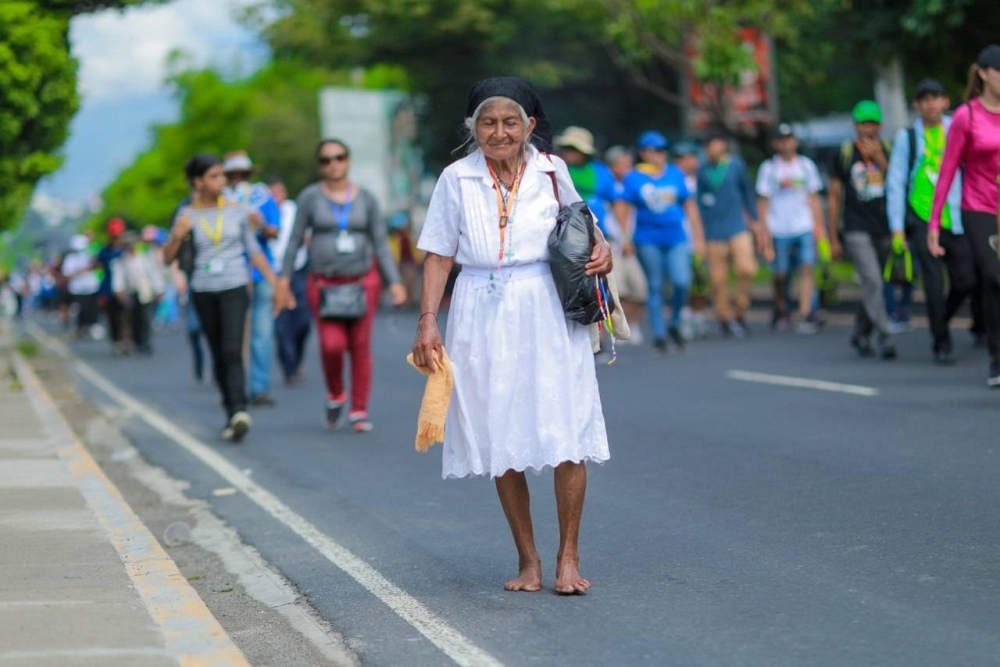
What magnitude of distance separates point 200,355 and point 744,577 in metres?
11.1

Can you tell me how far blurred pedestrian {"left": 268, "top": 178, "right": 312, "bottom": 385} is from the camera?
49.8 feet

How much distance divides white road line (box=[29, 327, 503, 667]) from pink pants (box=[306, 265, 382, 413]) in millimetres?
1018

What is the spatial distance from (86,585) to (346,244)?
557 cm

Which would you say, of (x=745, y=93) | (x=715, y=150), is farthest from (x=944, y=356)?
(x=745, y=93)

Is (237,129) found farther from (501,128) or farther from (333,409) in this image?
(501,128)

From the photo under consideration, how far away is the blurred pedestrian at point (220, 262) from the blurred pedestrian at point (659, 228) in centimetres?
508

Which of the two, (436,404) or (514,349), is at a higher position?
(514,349)

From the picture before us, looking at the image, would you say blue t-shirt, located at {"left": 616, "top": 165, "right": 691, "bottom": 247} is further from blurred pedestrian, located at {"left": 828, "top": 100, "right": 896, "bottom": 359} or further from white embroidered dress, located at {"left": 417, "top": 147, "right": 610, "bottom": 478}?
white embroidered dress, located at {"left": 417, "top": 147, "right": 610, "bottom": 478}

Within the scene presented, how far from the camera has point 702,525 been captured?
7191 mm

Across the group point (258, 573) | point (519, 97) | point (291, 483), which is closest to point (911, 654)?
point (519, 97)

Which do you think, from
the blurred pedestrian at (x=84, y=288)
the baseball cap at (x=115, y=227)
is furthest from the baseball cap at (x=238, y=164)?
the blurred pedestrian at (x=84, y=288)

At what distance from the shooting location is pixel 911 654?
16.1ft

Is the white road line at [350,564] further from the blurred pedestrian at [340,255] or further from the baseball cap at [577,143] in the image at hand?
the baseball cap at [577,143]

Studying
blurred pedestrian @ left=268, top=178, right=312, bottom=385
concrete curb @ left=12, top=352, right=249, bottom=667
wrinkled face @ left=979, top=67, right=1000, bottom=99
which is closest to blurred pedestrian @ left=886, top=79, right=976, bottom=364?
wrinkled face @ left=979, top=67, right=1000, bottom=99
